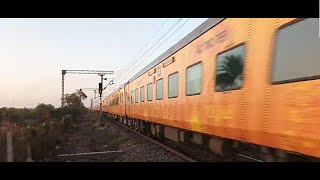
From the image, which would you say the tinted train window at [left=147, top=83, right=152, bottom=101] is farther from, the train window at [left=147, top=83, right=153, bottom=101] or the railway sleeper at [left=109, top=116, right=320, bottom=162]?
the railway sleeper at [left=109, top=116, right=320, bottom=162]

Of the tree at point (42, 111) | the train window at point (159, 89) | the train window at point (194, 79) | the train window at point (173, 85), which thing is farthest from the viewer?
the tree at point (42, 111)

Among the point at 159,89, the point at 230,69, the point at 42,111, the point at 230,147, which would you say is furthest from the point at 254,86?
the point at 42,111

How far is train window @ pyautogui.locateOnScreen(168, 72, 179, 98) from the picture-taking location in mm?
11797

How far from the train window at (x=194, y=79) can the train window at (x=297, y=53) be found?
3610 mm

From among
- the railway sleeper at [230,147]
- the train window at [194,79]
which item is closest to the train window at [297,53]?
the railway sleeper at [230,147]

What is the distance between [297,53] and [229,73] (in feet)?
7.76

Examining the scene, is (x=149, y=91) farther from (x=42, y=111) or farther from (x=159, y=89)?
(x=42, y=111)

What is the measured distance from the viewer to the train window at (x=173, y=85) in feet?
38.7

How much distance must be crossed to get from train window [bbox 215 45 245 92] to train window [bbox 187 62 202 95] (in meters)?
1.18

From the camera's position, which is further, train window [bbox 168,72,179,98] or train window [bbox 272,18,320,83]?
train window [bbox 168,72,179,98]

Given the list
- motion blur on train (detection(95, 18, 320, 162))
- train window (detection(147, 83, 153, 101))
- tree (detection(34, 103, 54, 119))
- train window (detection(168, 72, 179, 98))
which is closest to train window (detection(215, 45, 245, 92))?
motion blur on train (detection(95, 18, 320, 162))

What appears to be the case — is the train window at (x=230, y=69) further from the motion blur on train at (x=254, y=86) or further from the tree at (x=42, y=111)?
the tree at (x=42, y=111)

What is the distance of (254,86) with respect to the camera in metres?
6.52
